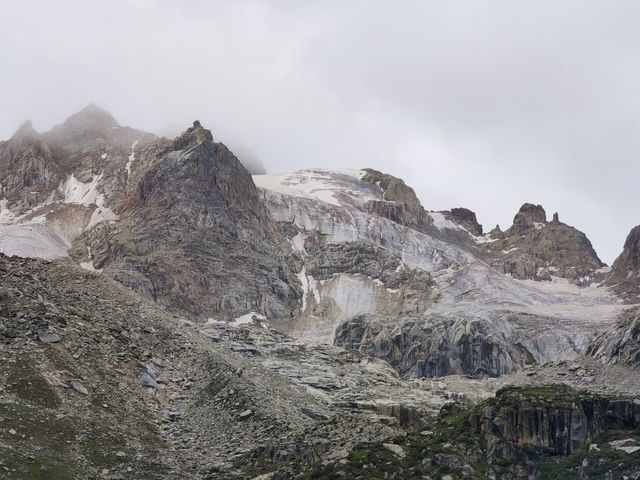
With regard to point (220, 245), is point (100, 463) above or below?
below

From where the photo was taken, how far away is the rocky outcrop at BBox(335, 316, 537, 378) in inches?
6250

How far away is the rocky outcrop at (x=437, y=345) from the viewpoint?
158750 mm

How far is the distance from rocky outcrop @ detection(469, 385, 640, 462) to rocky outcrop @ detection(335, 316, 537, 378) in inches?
3718

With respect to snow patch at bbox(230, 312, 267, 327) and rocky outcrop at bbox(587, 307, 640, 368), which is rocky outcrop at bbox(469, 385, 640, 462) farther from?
snow patch at bbox(230, 312, 267, 327)

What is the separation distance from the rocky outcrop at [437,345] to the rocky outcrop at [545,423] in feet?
310

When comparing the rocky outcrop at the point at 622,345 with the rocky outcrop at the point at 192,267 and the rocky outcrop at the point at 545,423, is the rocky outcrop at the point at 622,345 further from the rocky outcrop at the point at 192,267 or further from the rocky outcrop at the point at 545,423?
the rocky outcrop at the point at 192,267

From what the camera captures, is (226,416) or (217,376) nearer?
(226,416)

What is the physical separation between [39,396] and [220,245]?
127m

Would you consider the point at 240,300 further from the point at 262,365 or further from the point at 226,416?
the point at 226,416

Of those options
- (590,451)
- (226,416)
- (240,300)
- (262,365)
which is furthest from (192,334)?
(240,300)

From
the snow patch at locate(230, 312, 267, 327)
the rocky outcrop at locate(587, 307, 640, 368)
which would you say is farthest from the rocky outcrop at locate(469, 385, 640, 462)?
the snow patch at locate(230, 312, 267, 327)

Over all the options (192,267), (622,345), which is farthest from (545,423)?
(192,267)

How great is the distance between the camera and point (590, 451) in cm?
5762

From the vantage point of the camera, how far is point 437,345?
16125 cm
